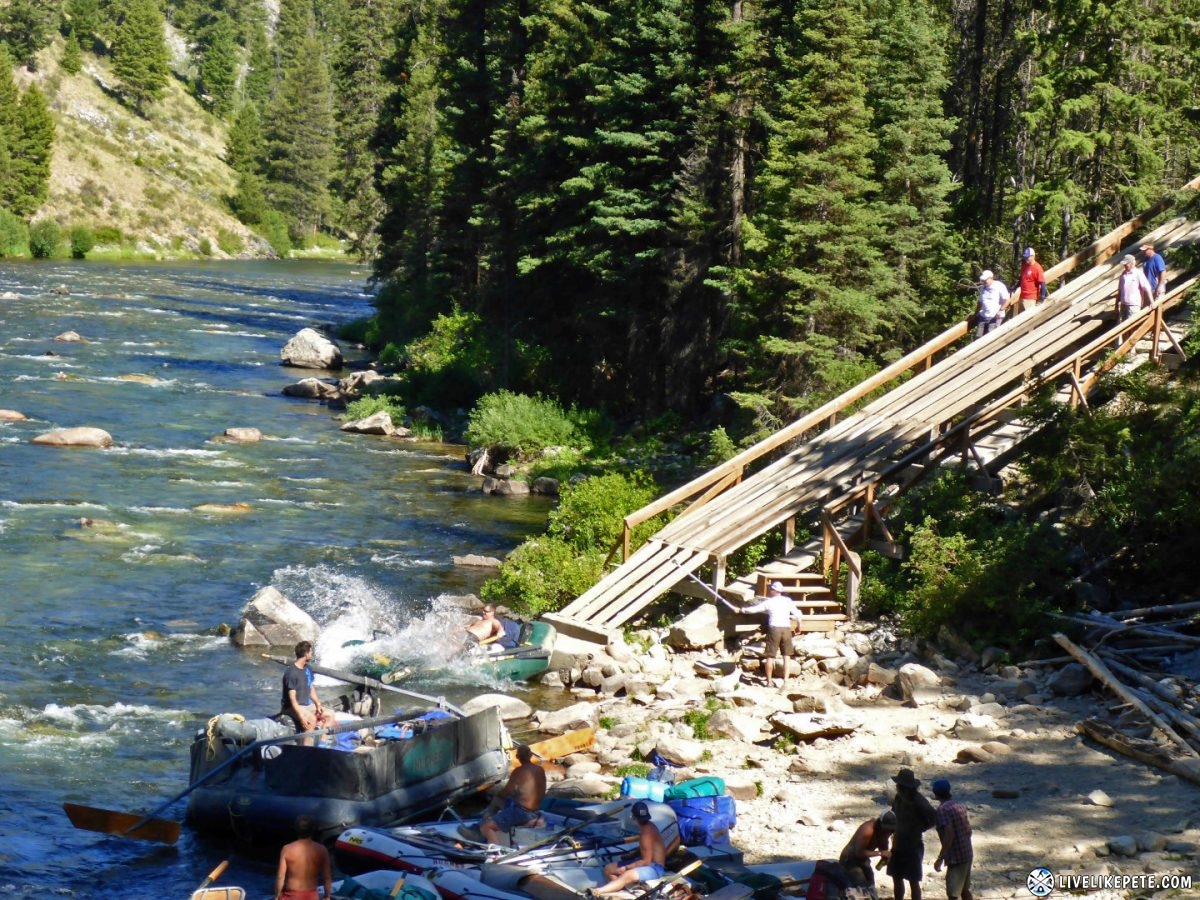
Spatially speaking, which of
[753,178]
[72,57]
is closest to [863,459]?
[753,178]

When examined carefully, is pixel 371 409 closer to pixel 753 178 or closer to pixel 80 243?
pixel 753 178

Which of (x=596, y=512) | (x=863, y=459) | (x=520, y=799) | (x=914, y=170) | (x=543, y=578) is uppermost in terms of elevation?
(x=914, y=170)

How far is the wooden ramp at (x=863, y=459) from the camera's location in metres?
22.7

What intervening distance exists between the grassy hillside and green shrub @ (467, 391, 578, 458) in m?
69.3

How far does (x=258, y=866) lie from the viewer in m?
15.7

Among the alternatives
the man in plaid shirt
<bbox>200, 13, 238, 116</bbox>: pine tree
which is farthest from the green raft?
<bbox>200, 13, 238, 116</bbox>: pine tree

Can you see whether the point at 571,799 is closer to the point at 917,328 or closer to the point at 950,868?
the point at 950,868

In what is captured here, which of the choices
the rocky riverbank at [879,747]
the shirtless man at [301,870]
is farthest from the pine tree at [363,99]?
the shirtless man at [301,870]

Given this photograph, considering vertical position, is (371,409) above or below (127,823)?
above

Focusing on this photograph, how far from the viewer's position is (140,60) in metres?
130

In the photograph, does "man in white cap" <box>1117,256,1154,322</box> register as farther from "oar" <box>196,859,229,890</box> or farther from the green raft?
"oar" <box>196,859,229,890</box>

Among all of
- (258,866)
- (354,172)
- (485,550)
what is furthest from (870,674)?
(354,172)

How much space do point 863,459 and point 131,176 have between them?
10508 cm

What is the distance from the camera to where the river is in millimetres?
17000
